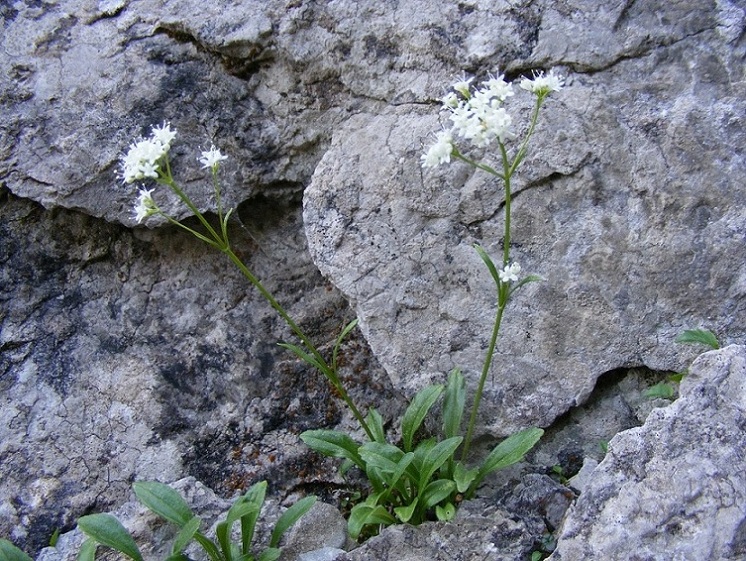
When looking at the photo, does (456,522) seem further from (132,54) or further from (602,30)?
(132,54)

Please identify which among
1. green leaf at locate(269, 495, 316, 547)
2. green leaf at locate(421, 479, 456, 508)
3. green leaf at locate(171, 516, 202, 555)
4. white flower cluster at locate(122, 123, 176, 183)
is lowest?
green leaf at locate(421, 479, 456, 508)

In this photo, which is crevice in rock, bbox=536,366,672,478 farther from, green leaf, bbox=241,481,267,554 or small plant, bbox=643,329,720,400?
green leaf, bbox=241,481,267,554

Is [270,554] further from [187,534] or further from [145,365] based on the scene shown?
[145,365]

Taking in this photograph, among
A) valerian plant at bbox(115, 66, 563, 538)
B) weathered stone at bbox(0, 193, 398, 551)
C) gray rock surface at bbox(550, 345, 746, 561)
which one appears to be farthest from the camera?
weathered stone at bbox(0, 193, 398, 551)

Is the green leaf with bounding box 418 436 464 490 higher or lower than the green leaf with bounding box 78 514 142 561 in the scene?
lower

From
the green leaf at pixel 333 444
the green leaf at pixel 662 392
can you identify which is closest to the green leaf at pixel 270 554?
the green leaf at pixel 333 444

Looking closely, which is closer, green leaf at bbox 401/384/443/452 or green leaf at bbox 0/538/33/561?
green leaf at bbox 0/538/33/561

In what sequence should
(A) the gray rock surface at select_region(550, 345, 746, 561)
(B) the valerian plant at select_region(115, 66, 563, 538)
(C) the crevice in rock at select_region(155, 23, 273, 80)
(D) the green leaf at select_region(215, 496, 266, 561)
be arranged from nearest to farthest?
1. (A) the gray rock surface at select_region(550, 345, 746, 561)
2. (B) the valerian plant at select_region(115, 66, 563, 538)
3. (D) the green leaf at select_region(215, 496, 266, 561)
4. (C) the crevice in rock at select_region(155, 23, 273, 80)

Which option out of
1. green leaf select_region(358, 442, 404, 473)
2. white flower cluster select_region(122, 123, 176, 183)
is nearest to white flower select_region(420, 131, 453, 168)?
white flower cluster select_region(122, 123, 176, 183)

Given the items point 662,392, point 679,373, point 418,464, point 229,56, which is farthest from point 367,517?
point 229,56
